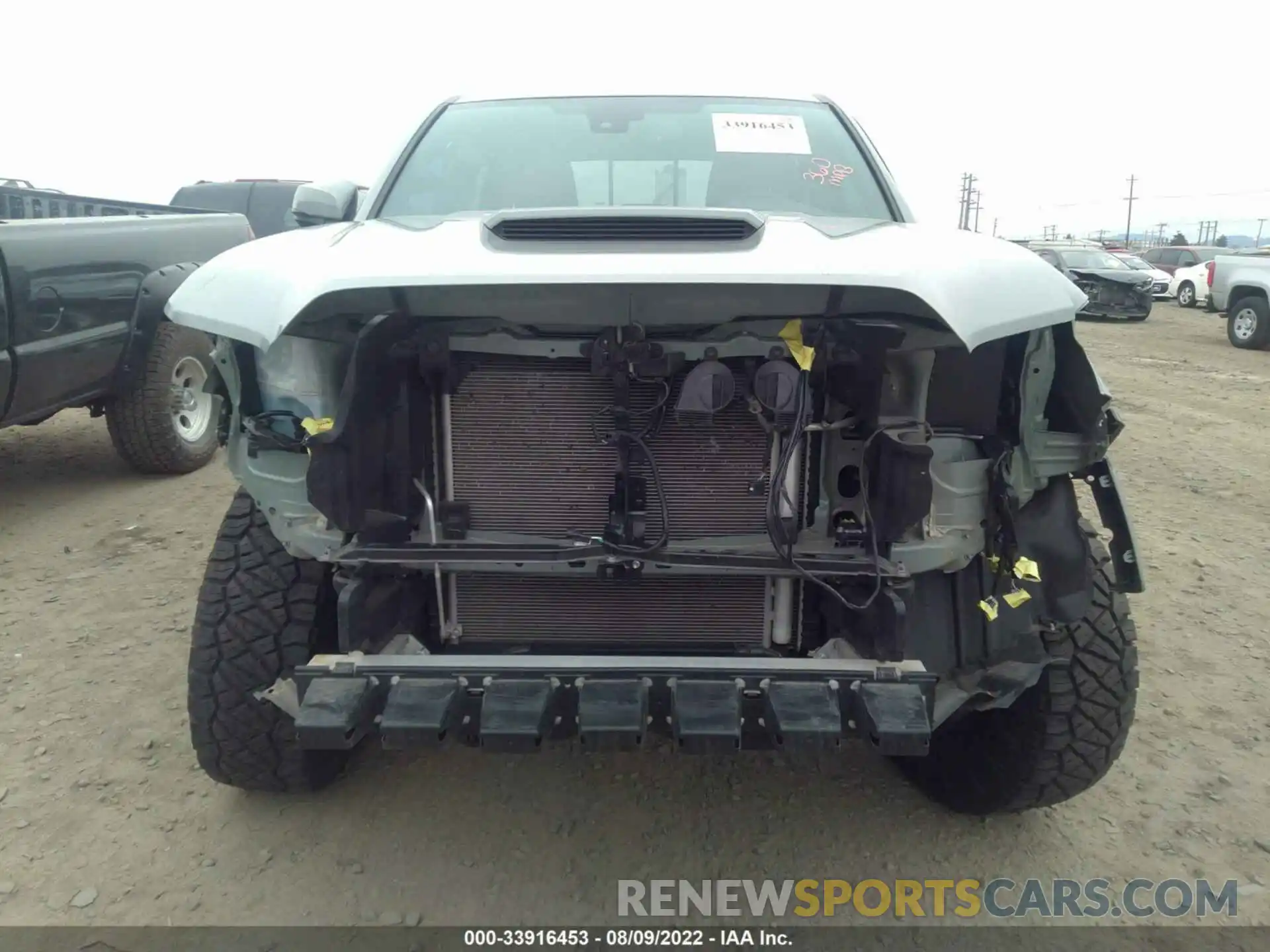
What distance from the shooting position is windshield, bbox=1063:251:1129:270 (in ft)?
60.2

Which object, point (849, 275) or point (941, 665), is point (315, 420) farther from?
point (941, 665)

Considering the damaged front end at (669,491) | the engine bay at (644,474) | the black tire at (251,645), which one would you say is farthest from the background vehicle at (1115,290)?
the black tire at (251,645)

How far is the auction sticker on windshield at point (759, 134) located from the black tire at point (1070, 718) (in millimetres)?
1615

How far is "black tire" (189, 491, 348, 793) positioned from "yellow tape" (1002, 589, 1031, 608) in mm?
1740

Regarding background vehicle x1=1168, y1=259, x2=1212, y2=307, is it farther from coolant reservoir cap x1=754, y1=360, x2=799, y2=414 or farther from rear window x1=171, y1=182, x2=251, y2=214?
coolant reservoir cap x1=754, y1=360, x2=799, y2=414

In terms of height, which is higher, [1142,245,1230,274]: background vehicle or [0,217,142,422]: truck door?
[0,217,142,422]: truck door

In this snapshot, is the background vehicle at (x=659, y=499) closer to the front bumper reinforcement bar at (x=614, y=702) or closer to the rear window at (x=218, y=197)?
the front bumper reinforcement bar at (x=614, y=702)

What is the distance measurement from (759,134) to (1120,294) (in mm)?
17012

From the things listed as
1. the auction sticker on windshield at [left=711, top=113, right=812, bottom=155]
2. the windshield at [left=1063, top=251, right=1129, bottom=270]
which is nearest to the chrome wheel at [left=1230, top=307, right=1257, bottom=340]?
the windshield at [left=1063, top=251, right=1129, bottom=270]

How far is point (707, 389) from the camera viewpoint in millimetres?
2068

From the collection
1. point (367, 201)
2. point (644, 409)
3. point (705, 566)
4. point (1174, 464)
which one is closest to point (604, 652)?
point (705, 566)

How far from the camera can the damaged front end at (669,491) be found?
2.02 m

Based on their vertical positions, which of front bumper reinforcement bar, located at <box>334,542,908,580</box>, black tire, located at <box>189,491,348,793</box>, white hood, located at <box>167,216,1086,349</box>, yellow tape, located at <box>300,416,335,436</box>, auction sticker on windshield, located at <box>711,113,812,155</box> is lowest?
black tire, located at <box>189,491,348,793</box>

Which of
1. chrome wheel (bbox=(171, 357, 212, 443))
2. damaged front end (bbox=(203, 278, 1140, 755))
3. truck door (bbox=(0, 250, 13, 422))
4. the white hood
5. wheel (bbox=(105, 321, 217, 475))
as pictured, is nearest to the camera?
the white hood
